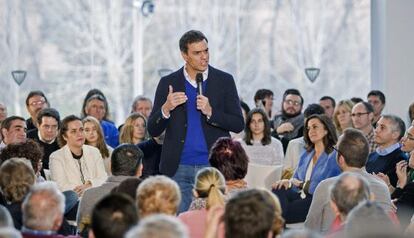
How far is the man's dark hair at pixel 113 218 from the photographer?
431 centimetres

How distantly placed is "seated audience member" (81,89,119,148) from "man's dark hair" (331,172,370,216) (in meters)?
5.44

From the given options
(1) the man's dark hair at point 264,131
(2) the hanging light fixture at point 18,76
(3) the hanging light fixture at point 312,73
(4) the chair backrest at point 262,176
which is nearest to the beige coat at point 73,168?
(4) the chair backrest at point 262,176

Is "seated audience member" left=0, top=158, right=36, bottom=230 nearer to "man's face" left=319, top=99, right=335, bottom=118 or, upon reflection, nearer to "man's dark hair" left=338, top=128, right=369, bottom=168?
"man's dark hair" left=338, top=128, right=369, bottom=168

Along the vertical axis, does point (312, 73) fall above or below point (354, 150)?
above

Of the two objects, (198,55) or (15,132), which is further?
(15,132)

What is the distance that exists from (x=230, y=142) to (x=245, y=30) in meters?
7.90

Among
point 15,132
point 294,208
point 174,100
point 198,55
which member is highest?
point 198,55

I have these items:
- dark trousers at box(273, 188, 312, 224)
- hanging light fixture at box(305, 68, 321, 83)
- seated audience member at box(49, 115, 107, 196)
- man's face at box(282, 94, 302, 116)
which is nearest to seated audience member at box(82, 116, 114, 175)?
seated audience member at box(49, 115, 107, 196)

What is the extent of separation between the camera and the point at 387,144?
26.8ft

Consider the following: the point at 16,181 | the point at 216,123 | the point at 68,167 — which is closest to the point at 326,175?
the point at 216,123

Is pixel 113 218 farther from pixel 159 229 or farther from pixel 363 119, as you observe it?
pixel 363 119

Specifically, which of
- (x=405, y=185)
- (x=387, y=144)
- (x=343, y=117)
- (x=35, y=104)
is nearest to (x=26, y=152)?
(x=405, y=185)

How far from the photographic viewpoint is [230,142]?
249 inches

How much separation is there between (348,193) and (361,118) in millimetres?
4580
